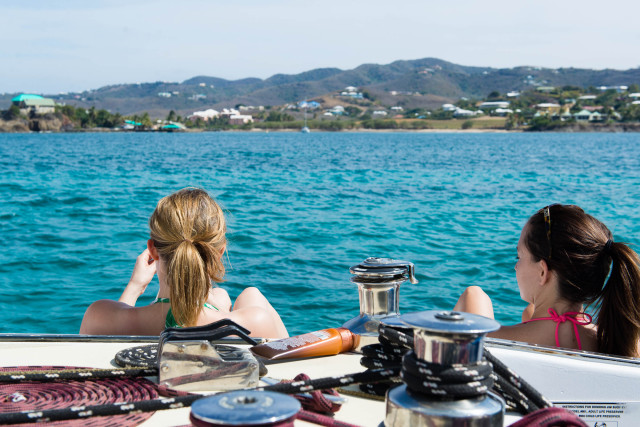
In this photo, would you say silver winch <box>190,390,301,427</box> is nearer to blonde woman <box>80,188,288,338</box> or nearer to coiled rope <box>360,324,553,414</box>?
coiled rope <box>360,324,553,414</box>

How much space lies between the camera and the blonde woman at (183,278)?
249cm

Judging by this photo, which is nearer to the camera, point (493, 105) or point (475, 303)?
point (475, 303)

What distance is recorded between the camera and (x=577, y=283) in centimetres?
273

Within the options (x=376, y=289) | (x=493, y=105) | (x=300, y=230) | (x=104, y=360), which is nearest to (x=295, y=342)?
(x=376, y=289)

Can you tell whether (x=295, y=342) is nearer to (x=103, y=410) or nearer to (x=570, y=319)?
(x=103, y=410)

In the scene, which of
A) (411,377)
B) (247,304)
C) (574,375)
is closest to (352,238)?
(247,304)

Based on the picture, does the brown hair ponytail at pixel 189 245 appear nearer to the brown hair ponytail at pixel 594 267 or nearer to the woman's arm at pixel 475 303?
the woman's arm at pixel 475 303

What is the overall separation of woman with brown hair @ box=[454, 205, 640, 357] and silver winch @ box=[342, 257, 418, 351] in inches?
33.0

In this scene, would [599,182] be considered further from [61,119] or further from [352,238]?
[61,119]

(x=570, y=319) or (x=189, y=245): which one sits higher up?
(x=189, y=245)

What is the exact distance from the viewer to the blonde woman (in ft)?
8.18

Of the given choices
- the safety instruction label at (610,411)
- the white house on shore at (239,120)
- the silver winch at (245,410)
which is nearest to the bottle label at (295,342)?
the safety instruction label at (610,411)

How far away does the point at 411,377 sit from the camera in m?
1.23

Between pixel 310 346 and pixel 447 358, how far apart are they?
110cm
